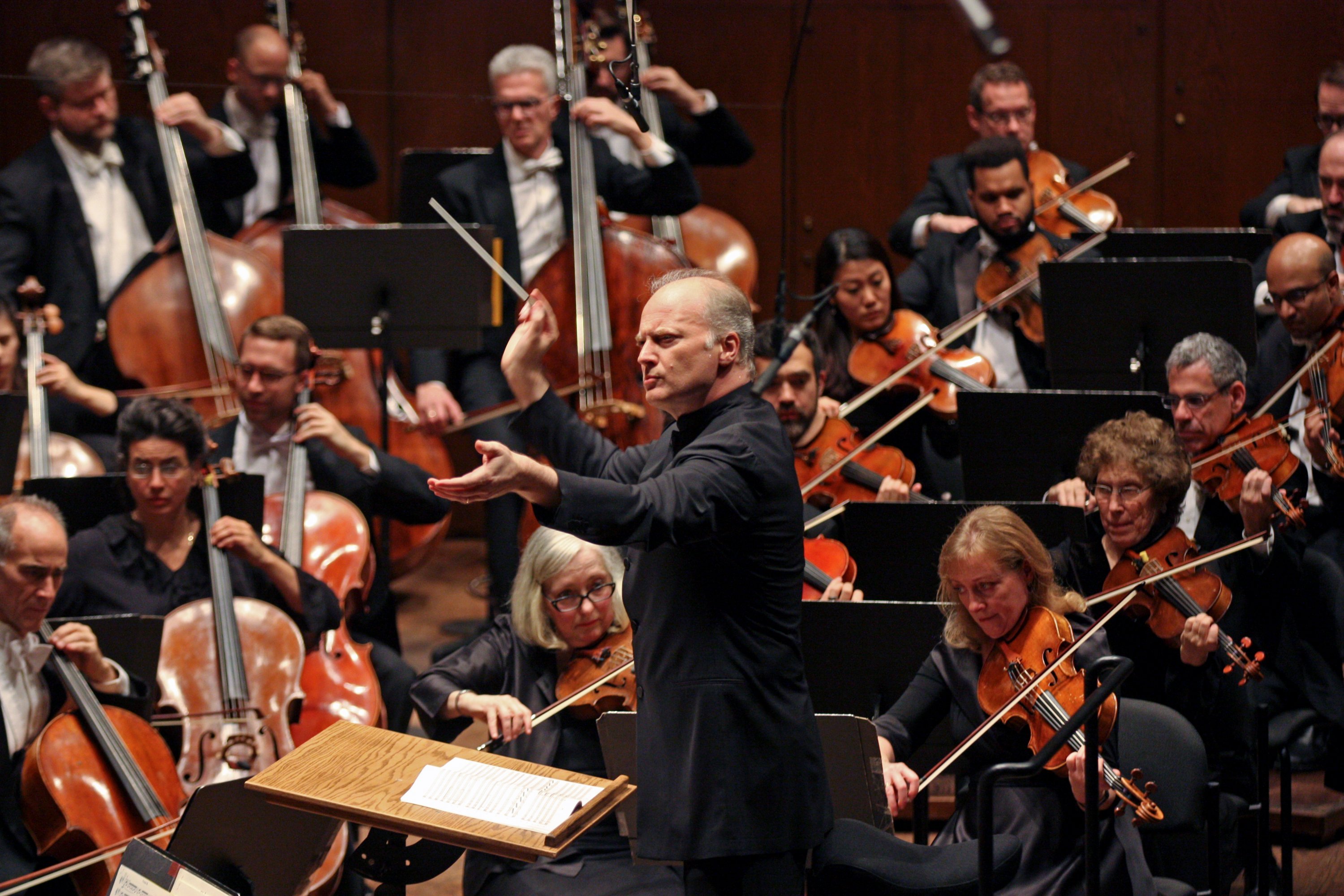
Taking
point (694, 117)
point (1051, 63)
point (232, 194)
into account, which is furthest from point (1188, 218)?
point (232, 194)

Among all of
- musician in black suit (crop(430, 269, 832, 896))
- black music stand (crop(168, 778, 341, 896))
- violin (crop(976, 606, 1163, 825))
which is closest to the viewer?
musician in black suit (crop(430, 269, 832, 896))

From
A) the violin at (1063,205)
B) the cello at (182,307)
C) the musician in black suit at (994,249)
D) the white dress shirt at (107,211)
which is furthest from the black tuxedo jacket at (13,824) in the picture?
the violin at (1063,205)

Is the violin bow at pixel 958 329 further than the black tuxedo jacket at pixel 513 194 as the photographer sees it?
No

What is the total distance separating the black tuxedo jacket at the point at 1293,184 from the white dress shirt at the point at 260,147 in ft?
8.12

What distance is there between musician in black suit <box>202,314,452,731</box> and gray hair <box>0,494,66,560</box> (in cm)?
60

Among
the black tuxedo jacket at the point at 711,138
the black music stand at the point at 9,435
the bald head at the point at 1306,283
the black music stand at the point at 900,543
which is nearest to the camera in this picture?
the black music stand at the point at 900,543

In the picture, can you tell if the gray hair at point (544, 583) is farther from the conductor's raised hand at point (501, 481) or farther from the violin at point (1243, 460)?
the violin at point (1243, 460)

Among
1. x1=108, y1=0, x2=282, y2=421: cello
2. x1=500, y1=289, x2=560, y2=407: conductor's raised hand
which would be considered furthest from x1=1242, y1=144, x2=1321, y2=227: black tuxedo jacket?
x1=500, y1=289, x2=560, y2=407: conductor's raised hand

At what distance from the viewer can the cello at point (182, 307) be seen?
385 cm

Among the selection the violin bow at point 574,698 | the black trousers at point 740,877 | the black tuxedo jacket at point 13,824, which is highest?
A: the violin bow at point 574,698

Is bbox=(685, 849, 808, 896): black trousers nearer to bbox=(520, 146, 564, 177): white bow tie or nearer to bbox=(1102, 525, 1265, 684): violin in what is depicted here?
bbox=(1102, 525, 1265, 684): violin

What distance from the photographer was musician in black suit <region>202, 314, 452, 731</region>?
338 centimetres

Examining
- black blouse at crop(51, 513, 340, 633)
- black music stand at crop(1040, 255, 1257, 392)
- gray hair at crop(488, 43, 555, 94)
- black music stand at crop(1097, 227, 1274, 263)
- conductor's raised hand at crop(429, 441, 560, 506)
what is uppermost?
gray hair at crop(488, 43, 555, 94)

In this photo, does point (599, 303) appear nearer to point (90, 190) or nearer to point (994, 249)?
point (994, 249)
